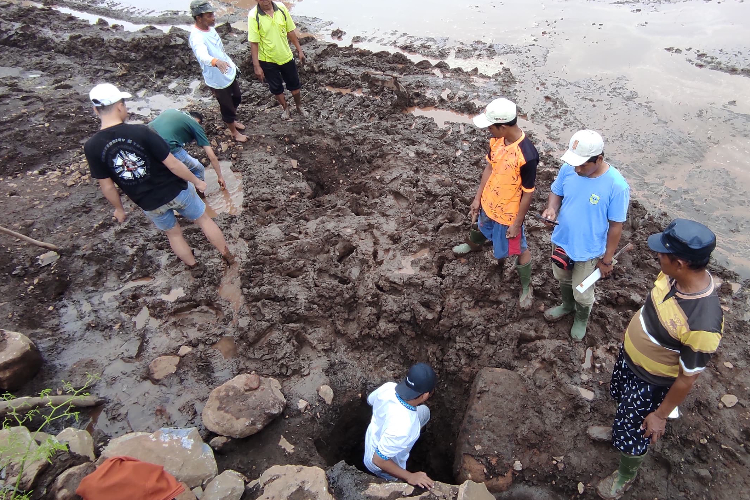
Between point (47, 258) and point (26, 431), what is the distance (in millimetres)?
2476

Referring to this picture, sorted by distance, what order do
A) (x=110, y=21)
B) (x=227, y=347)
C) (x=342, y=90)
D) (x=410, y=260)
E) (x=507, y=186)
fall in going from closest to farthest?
(x=507, y=186)
(x=227, y=347)
(x=410, y=260)
(x=342, y=90)
(x=110, y=21)

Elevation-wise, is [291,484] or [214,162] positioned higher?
[214,162]

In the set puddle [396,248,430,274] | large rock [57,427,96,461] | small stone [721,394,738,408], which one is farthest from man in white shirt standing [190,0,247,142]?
small stone [721,394,738,408]

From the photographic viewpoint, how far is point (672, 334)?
1.97 metres

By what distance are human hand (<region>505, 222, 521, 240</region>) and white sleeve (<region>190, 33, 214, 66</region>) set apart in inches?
165

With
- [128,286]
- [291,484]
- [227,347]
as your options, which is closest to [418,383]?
[291,484]

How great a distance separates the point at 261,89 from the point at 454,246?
516cm

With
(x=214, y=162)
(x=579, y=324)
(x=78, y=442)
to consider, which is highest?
(x=214, y=162)

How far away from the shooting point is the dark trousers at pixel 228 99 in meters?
5.57

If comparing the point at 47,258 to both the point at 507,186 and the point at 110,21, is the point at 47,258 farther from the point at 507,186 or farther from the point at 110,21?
the point at 110,21

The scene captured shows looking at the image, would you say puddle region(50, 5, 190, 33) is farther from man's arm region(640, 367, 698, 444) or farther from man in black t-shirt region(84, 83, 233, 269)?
man's arm region(640, 367, 698, 444)

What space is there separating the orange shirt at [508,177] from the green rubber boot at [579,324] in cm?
93

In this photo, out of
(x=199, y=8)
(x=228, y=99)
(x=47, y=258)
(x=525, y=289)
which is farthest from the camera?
(x=228, y=99)

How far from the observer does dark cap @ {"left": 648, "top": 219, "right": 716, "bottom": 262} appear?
1.78 metres
